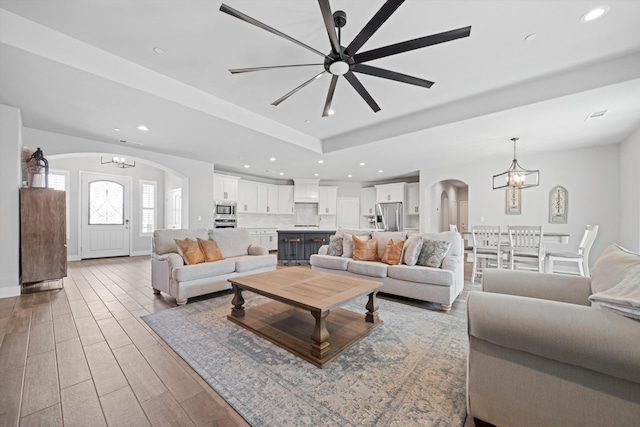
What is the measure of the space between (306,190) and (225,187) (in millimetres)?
2840

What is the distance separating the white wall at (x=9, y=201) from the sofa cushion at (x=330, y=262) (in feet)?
14.5

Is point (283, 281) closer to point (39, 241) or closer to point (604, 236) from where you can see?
point (39, 241)

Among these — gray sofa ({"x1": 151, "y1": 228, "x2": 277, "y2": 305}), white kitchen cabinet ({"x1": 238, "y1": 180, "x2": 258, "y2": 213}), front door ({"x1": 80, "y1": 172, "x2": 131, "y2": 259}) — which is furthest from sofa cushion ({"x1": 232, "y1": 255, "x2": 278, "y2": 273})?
front door ({"x1": 80, "y1": 172, "x2": 131, "y2": 259})

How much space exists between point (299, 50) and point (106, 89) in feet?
7.71

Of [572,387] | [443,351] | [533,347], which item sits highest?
[533,347]

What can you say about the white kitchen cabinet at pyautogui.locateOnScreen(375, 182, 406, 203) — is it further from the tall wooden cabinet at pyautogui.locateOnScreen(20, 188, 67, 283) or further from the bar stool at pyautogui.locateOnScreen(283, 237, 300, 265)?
the tall wooden cabinet at pyautogui.locateOnScreen(20, 188, 67, 283)

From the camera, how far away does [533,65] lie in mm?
2766

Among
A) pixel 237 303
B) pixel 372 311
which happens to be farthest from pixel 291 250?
pixel 372 311

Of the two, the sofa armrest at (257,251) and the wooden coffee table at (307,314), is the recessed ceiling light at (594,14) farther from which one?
the sofa armrest at (257,251)

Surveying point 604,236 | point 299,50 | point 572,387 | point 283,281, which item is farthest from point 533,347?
point 604,236

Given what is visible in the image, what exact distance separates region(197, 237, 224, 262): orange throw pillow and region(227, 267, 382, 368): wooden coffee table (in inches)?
47.2

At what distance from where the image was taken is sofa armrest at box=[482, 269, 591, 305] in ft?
5.70

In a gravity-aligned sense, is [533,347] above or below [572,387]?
above

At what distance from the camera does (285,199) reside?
9266mm
